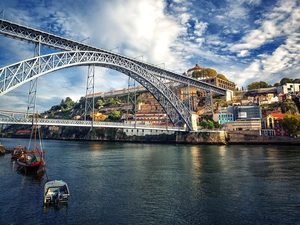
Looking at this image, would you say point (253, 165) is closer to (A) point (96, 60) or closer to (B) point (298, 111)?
(A) point (96, 60)

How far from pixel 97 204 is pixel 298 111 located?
5745 centimetres

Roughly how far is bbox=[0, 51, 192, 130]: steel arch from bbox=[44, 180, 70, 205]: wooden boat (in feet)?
42.4

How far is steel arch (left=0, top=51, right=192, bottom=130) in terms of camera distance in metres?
20.8

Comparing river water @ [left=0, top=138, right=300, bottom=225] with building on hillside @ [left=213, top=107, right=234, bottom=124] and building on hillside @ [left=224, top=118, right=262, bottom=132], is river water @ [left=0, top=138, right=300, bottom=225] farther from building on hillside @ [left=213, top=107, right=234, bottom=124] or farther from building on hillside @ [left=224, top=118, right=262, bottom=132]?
building on hillside @ [left=213, top=107, right=234, bottom=124]

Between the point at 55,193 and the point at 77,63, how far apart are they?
763 inches

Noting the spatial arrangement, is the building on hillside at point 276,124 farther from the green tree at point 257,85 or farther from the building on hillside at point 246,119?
the green tree at point 257,85

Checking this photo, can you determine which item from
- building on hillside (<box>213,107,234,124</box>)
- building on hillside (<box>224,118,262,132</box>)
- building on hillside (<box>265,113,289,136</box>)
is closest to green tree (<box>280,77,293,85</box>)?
building on hillside (<box>213,107,234,124</box>)

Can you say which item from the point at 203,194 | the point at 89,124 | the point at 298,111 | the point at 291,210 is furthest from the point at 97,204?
the point at 298,111

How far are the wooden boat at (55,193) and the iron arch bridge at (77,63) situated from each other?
12902mm

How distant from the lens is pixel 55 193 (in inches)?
425

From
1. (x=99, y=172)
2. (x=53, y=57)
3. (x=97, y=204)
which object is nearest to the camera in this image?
(x=97, y=204)

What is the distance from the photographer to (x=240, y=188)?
1299cm

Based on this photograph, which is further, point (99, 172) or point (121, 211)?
point (99, 172)

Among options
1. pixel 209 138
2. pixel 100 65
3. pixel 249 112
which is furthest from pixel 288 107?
pixel 100 65
